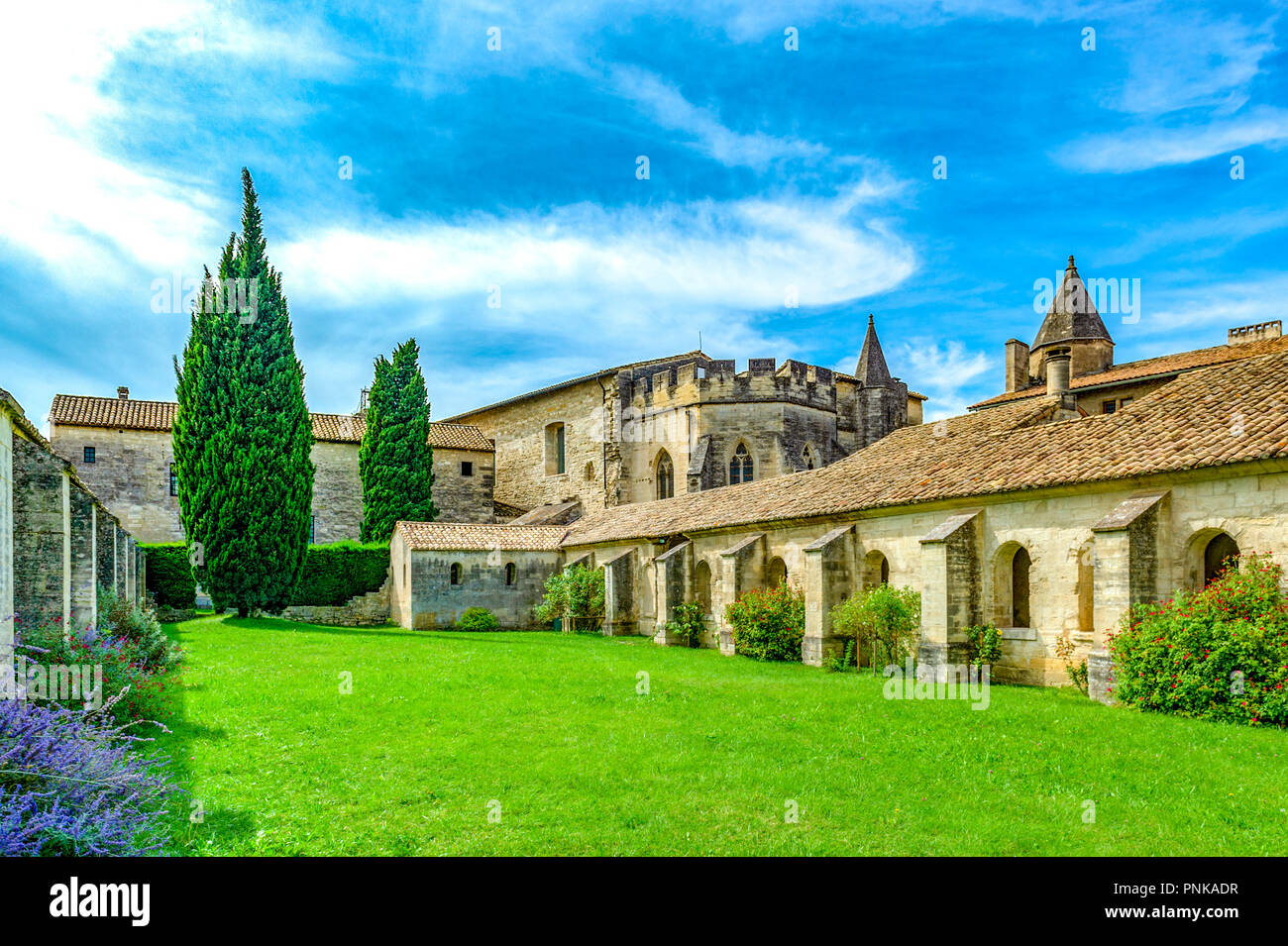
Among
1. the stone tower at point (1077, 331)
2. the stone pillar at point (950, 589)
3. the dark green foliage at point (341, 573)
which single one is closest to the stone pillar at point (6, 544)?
the stone pillar at point (950, 589)

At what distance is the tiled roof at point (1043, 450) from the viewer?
13139 mm

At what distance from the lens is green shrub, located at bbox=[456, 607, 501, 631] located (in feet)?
101

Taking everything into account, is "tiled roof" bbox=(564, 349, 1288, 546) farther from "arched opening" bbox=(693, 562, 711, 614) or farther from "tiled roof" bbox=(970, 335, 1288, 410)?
"tiled roof" bbox=(970, 335, 1288, 410)

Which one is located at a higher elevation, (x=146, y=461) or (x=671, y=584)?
(x=146, y=461)

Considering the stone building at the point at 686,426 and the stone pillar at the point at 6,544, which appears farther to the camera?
the stone building at the point at 686,426

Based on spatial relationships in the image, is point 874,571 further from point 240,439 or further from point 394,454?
point 394,454

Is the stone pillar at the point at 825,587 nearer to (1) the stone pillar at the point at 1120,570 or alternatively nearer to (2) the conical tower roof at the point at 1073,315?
(1) the stone pillar at the point at 1120,570

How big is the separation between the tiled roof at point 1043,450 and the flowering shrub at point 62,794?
13932 millimetres

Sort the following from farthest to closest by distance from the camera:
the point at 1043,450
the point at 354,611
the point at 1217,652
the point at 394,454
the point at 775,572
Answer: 1. the point at 394,454
2. the point at 354,611
3. the point at 775,572
4. the point at 1043,450
5. the point at 1217,652

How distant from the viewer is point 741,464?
35.8 metres

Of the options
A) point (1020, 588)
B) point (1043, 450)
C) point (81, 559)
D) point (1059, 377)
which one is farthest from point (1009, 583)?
point (81, 559)

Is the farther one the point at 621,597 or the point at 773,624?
the point at 621,597

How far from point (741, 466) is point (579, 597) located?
406 inches
